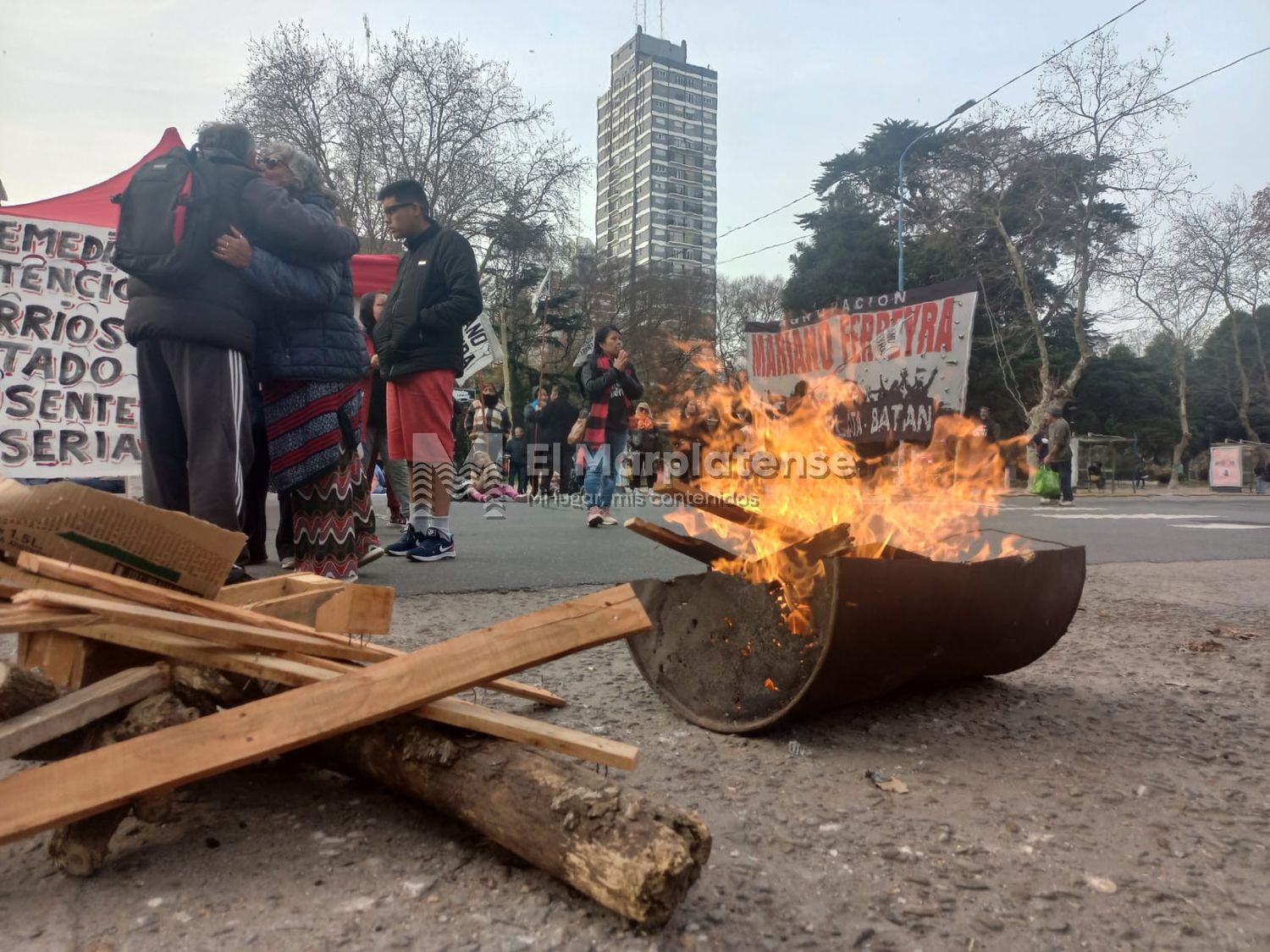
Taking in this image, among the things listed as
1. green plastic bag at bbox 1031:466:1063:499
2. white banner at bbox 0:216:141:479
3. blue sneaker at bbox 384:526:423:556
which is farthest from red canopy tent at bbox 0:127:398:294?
green plastic bag at bbox 1031:466:1063:499

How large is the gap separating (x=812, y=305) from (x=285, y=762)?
113 feet

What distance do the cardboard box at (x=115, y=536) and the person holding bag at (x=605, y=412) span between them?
646cm

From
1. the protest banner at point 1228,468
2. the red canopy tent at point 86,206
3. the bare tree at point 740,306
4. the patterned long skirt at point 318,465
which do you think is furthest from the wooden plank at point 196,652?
the bare tree at point 740,306

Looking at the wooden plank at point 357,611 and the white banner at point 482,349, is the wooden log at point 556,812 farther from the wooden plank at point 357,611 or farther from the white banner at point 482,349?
the white banner at point 482,349

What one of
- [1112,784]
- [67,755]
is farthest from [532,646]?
[1112,784]

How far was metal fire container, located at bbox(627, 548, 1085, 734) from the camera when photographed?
81.6 inches

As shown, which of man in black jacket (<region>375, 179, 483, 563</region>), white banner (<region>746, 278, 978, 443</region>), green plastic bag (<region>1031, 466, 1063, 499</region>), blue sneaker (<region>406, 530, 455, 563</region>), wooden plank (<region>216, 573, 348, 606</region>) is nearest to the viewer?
wooden plank (<region>216, 573, 348, 606</region>)

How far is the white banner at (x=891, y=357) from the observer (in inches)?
470

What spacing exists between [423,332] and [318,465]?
1223mm

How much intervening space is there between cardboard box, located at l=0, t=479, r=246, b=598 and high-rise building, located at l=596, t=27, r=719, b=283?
1676 inches

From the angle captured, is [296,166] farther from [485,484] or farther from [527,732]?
[485,484]

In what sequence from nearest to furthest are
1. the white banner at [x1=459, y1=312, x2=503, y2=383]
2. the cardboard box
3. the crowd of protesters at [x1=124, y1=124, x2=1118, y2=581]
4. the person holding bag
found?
the cardboard box
the crowd of protesters at [x1=124, y1=124, x2=1118, y2=581]
the person holding bag
the white banner at [x1=459, y1=312, x2=503, y2=383]

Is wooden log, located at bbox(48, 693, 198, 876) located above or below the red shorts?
below

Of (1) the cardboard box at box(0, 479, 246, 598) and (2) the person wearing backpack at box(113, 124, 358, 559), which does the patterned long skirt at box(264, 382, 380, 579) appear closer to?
(2) the person wearing backpack at box(113, 124, 358, 559)
